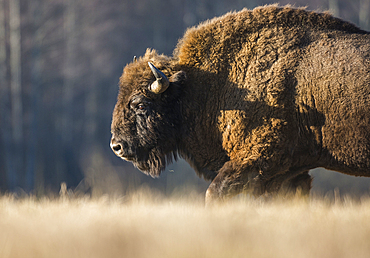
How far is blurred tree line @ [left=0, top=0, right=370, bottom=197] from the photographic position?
1698cm

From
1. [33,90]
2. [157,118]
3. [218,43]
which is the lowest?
[157,118]

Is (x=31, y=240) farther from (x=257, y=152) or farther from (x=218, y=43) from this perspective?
(x=218, y=43)

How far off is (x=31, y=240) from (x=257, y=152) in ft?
8.13

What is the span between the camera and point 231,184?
4438 mm

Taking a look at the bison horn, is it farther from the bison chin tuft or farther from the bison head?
the bison chin tuft

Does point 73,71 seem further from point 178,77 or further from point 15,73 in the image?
point 178,77

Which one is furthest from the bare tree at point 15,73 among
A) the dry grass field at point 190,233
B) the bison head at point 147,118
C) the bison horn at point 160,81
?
the dry grass field at point 190,233

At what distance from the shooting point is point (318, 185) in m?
16.8

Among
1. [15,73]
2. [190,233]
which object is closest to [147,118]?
[190,233]

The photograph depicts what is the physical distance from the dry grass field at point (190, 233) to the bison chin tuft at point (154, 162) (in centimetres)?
123

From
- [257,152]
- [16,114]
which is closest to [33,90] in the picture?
[16,114]

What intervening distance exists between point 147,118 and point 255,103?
4.33 feet

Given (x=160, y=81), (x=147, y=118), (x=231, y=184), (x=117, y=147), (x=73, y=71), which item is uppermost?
(x=73, y=71)

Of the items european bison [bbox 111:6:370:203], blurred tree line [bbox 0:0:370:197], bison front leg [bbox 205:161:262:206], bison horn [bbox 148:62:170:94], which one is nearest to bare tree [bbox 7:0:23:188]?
blurred tree line [bbox 0:0:370:197]
